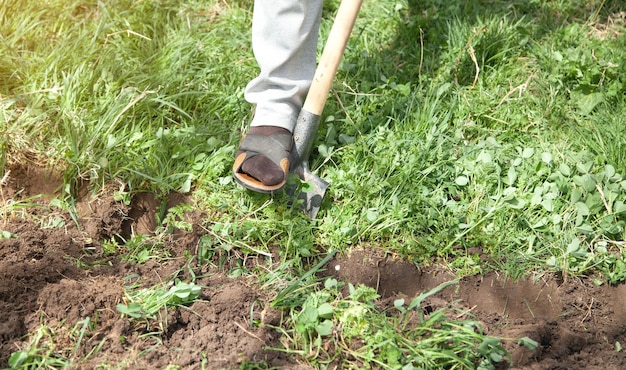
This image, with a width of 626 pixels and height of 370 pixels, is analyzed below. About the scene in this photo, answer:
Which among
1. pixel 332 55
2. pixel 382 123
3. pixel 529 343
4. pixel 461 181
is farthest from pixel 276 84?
pixel 529 343

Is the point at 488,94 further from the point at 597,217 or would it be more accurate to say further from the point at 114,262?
the point at 114,262

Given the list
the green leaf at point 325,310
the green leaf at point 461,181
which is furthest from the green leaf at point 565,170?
the green leaf at point 325,310

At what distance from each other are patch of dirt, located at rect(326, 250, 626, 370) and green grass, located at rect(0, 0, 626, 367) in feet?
0.20

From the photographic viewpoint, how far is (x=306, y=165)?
2.56 meters

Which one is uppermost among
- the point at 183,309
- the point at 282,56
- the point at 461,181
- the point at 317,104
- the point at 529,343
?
the point at 282,56

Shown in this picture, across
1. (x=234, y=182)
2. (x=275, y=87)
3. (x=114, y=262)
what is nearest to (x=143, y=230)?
(x=114, y=262)

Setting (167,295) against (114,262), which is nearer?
(167,295)

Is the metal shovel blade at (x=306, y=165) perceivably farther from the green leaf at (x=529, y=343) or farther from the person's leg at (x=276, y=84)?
the green leaf at (x=529, y=343)

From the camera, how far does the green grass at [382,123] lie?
2373mm

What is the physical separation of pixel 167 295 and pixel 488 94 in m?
1.74

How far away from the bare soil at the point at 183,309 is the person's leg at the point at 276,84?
338mm

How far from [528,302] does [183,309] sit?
48.2 inches

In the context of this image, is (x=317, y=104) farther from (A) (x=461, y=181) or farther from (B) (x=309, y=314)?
(B) (x=309, y=314)

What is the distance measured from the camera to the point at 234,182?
2523 millimetres
